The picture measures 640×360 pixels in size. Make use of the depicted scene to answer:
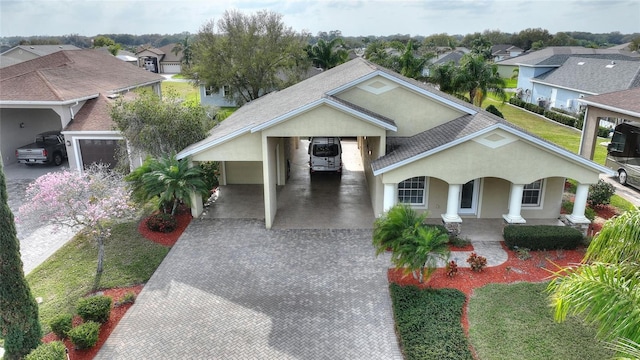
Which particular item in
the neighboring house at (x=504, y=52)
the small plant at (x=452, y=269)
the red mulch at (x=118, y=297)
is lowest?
the red mulch at (x=118, y=297)

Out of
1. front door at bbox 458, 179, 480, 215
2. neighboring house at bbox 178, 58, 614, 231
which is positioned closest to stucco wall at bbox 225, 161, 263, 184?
neighboring house at bbox 178, 58, 614, 231

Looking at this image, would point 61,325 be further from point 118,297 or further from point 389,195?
point 389,195

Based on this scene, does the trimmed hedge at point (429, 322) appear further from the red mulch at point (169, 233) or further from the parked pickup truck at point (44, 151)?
the parked pickup truck at point (44, 151)

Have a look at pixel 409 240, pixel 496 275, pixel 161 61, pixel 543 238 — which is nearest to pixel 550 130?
pixel 543 238

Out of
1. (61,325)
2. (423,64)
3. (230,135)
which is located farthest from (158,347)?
(423,64)

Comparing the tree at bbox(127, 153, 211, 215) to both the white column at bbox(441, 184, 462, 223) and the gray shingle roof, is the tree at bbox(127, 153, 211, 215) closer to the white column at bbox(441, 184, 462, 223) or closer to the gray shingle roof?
the white column at bbox(441, 184, 462, 223)

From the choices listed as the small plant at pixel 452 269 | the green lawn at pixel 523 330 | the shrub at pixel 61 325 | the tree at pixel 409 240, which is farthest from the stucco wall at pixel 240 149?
the green lawn at pixel 523 330

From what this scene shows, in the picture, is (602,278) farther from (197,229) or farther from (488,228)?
(197,229)
